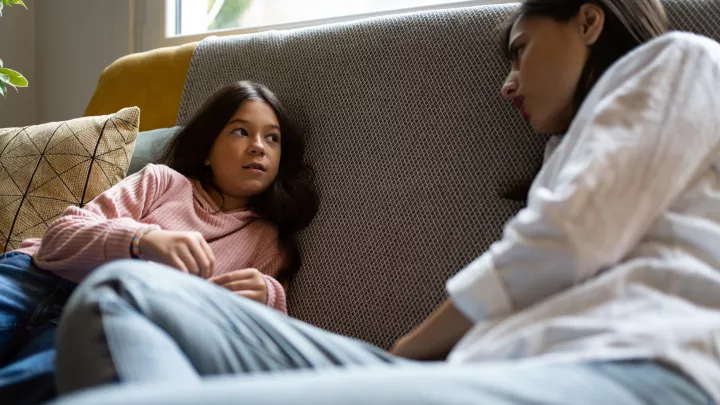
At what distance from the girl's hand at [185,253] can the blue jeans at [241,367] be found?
11.7 inches

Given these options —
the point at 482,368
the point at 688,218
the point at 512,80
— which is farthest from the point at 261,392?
the point at 512,80

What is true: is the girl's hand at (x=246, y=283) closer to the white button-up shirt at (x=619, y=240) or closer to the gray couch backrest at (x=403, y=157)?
the gray couch backrest at (x=403, y=157)

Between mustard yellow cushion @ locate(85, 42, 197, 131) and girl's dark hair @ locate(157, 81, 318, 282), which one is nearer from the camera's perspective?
girl's dark hair @ locate(157, 81, 318, 282)

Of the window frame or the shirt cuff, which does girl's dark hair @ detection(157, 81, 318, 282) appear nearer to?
the shirt cuff

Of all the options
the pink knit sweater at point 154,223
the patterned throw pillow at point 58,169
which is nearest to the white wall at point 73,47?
the patterned throw pillow at point 58,169

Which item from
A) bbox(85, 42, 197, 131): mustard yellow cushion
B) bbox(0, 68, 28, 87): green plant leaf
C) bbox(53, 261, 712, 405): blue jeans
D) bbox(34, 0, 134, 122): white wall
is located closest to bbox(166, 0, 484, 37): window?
bbox(34, 0, 134, 122): white wall

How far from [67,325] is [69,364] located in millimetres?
36

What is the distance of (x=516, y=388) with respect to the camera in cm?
49

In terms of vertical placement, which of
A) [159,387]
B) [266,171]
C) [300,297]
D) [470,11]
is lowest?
[300,297]

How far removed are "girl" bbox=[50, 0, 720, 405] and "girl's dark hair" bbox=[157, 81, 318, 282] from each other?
0.55 meters

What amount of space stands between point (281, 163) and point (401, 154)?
286mm

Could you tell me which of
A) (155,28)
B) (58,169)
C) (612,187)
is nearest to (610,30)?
(612,187)

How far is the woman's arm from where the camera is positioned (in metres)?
0.67

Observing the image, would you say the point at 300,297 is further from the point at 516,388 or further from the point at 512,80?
the point at 516,388
